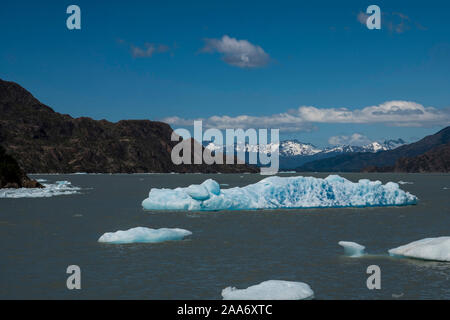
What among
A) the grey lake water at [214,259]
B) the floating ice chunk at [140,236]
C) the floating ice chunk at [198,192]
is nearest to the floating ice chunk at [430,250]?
the grey lake water at [214,259]

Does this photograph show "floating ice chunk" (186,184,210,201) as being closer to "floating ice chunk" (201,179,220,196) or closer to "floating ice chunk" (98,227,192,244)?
"floating ice chunk" (201,179,220,196)

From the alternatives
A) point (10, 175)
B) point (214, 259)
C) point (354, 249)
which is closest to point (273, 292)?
point (214, 259)

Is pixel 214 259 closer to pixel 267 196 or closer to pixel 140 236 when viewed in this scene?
pixel 140 236

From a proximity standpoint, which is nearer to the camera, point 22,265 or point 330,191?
A: point 22,265

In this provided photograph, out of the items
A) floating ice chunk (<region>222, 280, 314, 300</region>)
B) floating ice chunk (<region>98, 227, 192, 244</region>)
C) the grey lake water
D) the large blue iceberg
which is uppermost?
the large blue iceberg

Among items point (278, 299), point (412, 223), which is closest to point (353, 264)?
point (278, 299)

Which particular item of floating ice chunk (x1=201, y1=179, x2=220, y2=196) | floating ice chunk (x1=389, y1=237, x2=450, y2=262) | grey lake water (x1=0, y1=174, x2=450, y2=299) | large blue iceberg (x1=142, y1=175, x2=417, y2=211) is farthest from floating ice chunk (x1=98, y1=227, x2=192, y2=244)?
floating ice chunk (x1=201, y1=179, x2=220, y2=196)
